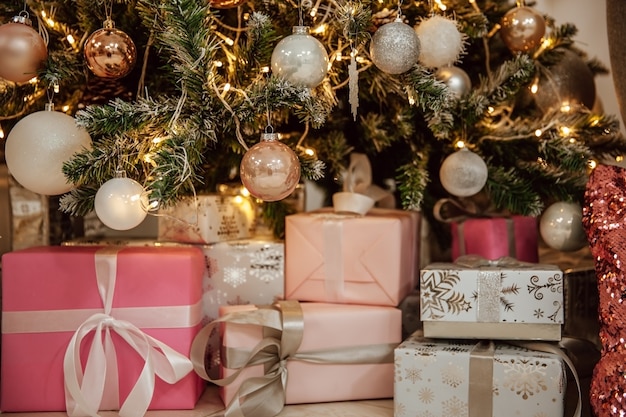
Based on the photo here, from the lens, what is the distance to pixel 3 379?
96 centimetres

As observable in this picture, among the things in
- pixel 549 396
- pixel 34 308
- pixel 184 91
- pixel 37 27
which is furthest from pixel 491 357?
pixel 37 27

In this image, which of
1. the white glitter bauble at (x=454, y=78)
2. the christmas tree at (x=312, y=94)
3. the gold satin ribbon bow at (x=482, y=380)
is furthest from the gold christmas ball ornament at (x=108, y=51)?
the gold satin ribbon bow at (x=482, y=380)

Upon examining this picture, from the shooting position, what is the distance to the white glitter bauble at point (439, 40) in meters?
0.97

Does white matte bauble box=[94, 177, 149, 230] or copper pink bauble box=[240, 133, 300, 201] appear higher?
copper pink bauble box=[240, 133, 300, 201]

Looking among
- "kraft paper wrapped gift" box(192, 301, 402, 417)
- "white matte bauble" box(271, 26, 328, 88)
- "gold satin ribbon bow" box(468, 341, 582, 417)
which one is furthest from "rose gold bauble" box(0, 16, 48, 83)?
"gold satin ribbon bow" box(468, 341, 582, 417)

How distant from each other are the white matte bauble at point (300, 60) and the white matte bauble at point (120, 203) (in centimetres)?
23

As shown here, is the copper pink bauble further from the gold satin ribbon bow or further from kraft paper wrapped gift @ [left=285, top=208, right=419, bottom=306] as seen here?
the gold satin ribbon bow

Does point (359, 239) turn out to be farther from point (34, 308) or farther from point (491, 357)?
point (34, 308)

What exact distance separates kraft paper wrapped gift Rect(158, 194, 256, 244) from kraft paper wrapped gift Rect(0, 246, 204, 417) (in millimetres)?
111

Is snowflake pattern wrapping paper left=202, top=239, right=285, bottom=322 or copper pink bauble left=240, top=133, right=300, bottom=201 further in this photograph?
snowflake pattern wrapping paper left=202, top=239, right=285, bottom=322

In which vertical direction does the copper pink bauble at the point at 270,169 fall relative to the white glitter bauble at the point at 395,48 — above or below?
below

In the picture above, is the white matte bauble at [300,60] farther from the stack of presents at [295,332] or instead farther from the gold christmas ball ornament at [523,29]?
the gold christmas ball ornament at [523,29]

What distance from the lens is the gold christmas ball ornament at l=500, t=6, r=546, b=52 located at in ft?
3.59

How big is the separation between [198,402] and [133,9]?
59 centimetres
